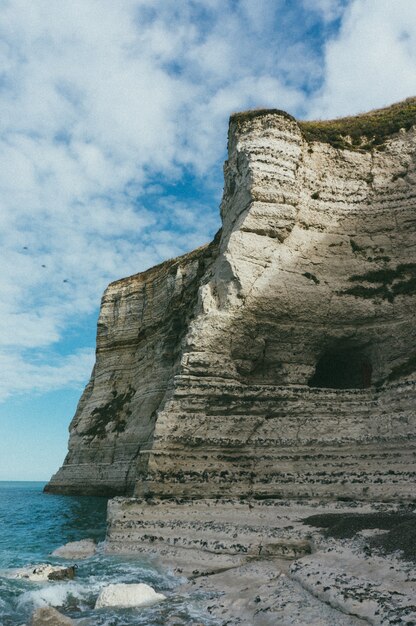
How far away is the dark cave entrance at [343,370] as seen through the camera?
21.3 m

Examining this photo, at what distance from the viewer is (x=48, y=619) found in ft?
26.6

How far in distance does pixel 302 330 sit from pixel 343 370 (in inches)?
122

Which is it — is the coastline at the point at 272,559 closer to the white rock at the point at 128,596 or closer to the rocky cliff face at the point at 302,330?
the white rock at the point at 128,596

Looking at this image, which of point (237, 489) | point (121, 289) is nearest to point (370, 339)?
point (237, 489)

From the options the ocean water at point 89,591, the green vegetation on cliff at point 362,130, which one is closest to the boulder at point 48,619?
the ocean water at point 89,591

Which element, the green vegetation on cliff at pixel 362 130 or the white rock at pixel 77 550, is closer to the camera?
the white rock at pixel 77 550

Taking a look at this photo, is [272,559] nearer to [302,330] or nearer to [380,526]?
[380,526]

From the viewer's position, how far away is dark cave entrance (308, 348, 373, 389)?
69.8ft

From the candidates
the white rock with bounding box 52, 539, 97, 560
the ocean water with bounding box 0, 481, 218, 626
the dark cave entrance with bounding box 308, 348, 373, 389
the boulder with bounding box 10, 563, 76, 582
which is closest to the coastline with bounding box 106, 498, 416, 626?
the ocean water with bounding box 0, 481, 218, 626

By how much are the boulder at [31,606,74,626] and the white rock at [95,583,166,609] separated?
157cm

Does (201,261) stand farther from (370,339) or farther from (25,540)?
(25,540)

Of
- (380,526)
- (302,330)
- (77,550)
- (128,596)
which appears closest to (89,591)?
(128,596)

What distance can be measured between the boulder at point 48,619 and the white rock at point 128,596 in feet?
5.15

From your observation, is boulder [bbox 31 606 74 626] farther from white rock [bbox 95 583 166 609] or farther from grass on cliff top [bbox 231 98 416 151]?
grass on cliff top [bbox 231 98 416 151]
